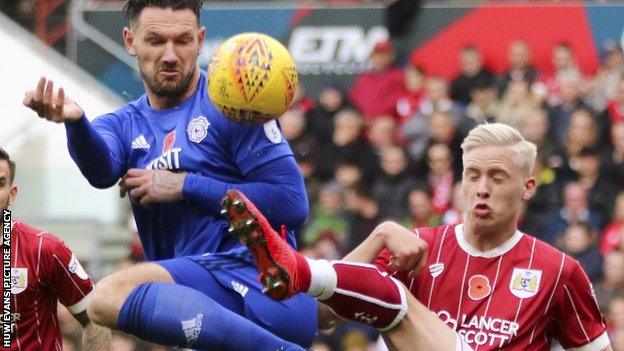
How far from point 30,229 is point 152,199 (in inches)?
56.4

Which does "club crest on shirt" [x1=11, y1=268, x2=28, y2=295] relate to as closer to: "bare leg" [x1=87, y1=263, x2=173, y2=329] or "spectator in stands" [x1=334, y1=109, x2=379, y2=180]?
"bare leg" [x1=87, y1=263, x2=173, y2=329]

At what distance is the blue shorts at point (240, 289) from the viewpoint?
6.82 meters

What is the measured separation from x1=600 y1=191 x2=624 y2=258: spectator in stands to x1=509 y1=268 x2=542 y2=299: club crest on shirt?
16.8ft

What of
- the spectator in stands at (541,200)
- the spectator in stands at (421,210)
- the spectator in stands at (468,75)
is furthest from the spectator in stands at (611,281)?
the spectator in stands at (468,75)

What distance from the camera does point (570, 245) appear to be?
40.5 feet

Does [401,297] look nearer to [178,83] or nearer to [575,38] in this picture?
[178,83]

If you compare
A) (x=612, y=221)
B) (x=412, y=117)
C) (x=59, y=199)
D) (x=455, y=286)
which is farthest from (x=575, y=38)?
(x=455, y=286)

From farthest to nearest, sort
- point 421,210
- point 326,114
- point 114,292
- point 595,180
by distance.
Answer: point 326,114
point 421,210
point 595,180
point 114,292

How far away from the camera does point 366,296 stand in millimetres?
6656

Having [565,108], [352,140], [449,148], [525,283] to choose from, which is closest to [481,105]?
[449,148]

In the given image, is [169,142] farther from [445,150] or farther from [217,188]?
[445,150]

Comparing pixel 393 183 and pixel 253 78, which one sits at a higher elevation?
pixel 253 78

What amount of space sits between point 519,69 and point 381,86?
1.51 metres

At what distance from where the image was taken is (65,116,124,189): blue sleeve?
6.80 m
